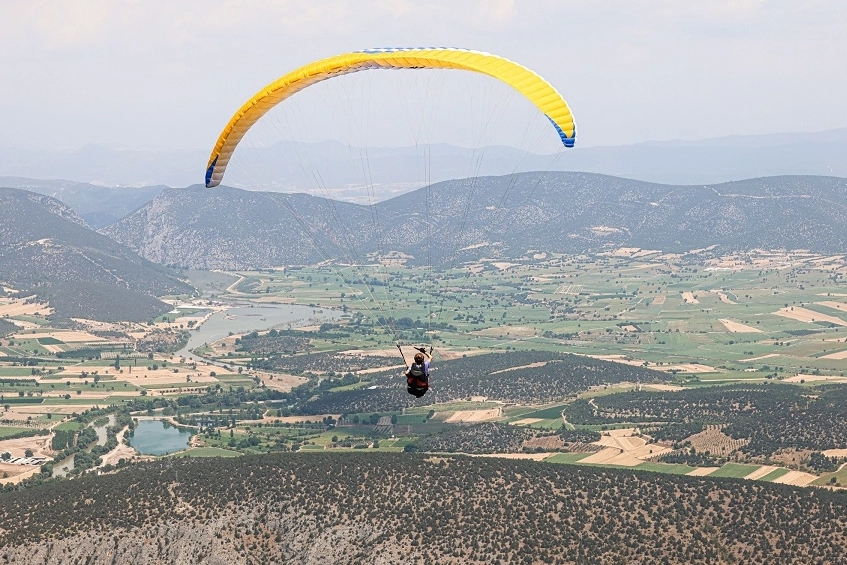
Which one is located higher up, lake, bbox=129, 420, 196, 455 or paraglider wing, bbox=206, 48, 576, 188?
paraglider wing, bbox=206, 48, 576, 188

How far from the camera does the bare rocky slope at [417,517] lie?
64.9 meters

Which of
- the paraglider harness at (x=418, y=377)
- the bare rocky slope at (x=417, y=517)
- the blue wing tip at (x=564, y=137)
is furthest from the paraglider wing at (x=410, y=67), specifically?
the bare rocky slope at (x=417, y=517)

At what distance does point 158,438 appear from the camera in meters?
117

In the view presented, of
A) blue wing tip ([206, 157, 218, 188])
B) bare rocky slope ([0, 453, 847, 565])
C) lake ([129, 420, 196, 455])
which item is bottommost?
lake ([129, 420, 196, 455])

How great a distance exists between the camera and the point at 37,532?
224 feet

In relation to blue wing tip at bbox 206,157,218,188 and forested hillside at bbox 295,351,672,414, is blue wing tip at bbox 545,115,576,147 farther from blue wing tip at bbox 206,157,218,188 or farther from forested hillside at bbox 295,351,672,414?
forested hillside at bbox 295,351,672,414

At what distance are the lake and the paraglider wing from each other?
221 ft

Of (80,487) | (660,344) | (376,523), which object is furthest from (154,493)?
(660,344)

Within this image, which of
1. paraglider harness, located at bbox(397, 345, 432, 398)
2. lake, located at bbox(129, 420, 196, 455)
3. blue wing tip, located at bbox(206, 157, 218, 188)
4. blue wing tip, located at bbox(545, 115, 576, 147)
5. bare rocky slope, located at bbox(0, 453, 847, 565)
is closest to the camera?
blue wing tip, located at bbox(545, 115, 576, 147)

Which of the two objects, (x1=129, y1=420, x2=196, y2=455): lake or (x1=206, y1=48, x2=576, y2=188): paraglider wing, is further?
(x1=129, y1=420, x2=196, y2=455): lake

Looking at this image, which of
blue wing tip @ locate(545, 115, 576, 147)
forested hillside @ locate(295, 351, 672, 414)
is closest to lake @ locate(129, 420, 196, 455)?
forested hillside @ locate(295, 351, 672, 414)

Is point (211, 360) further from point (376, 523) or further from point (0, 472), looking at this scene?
point (376, 523)

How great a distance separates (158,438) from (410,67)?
268 feet

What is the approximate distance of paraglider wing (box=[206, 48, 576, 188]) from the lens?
143ft
